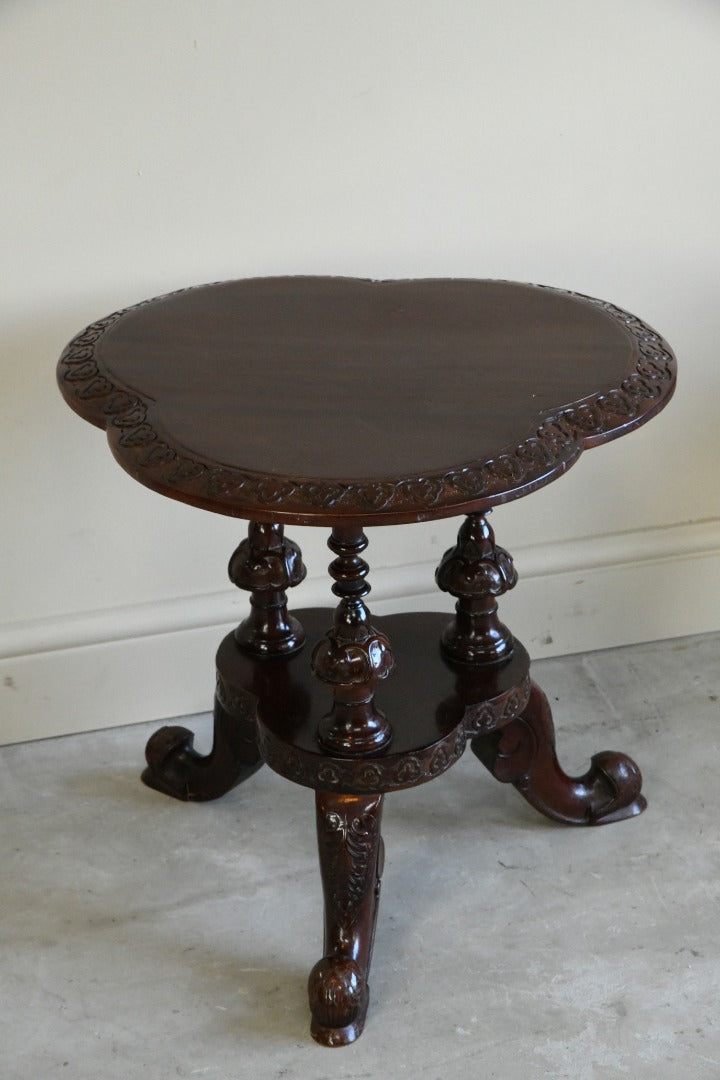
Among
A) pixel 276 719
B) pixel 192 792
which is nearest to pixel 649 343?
pixel 276 719

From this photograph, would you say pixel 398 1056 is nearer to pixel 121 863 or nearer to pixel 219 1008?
pixel 219 1008

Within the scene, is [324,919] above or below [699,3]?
below

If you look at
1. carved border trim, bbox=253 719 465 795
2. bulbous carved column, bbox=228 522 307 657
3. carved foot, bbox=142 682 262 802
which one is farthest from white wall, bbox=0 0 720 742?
carved border trim, bbox=253 719 465 795

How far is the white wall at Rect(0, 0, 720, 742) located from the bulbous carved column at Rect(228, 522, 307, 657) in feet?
0.85

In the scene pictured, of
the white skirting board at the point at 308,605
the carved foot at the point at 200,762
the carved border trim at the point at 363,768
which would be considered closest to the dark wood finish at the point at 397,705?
the carved border trim at the point at 363,768

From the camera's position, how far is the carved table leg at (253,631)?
4.22ft

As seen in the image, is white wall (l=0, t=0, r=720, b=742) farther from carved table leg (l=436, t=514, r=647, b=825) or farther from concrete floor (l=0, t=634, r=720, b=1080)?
carved table leg (l=436, t=514, r=647, b=825)

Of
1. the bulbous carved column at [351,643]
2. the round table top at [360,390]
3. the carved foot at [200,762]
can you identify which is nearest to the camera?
the round table top at [360,390]

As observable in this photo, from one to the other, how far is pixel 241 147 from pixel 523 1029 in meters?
0.94

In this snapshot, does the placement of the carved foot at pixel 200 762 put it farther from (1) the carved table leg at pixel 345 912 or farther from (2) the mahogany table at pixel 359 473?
(1) the carved table leg at pixel 345 912

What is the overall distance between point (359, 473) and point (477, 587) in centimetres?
38

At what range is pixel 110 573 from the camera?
1.54m

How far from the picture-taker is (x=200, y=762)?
144 cm

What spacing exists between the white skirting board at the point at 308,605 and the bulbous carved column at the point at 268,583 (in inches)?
10.9
